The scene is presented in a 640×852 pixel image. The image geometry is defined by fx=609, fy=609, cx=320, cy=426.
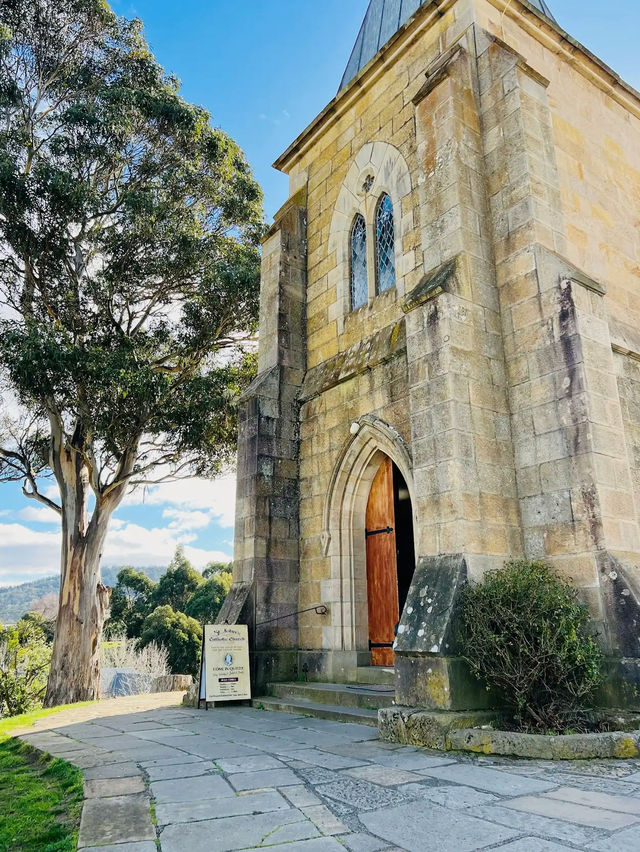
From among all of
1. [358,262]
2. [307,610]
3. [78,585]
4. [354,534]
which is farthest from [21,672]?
[358,262]

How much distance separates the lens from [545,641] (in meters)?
5.05

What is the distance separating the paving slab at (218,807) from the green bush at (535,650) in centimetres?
240

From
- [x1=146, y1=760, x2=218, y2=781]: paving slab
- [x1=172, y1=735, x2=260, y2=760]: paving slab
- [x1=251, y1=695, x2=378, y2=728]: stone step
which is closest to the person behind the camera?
[x1=146, y1=760, x2=218, y2=781]: paving slab

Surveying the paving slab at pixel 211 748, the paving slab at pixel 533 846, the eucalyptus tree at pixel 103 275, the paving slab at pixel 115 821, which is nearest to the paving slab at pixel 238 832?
the paving slab at pixel 115 821

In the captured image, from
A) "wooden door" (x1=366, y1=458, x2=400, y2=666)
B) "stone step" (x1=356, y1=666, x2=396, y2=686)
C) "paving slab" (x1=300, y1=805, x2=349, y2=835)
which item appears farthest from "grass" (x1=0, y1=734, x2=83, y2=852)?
"wooden door" (x1=366, y1=458, x2=400, y2=666)

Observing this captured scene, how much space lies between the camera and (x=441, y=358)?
6.62 meters

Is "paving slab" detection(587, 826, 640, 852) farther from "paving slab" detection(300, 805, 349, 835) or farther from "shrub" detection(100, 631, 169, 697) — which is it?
"shrub" detection(100, 631, 169, 697)

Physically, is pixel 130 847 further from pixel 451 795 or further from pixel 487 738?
pixel 487 738

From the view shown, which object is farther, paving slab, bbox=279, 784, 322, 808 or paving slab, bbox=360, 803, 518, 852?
paving slab, bbox=279, 784, 322, 808

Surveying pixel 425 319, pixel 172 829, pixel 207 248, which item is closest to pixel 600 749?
pixel 172 829

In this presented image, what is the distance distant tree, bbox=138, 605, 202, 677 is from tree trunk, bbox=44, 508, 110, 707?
1510 centimetres

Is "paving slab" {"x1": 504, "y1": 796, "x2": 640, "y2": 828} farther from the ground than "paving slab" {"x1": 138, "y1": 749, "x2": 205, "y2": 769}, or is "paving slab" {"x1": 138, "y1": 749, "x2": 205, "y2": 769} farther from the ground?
"paving slab" {"x1": 504, "y1": 796, "x2": 640, "y2": 828}

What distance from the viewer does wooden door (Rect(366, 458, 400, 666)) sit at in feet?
28.4

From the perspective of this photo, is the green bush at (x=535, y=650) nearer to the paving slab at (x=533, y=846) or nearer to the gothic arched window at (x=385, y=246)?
the paving slab at (x=533, y=846)
